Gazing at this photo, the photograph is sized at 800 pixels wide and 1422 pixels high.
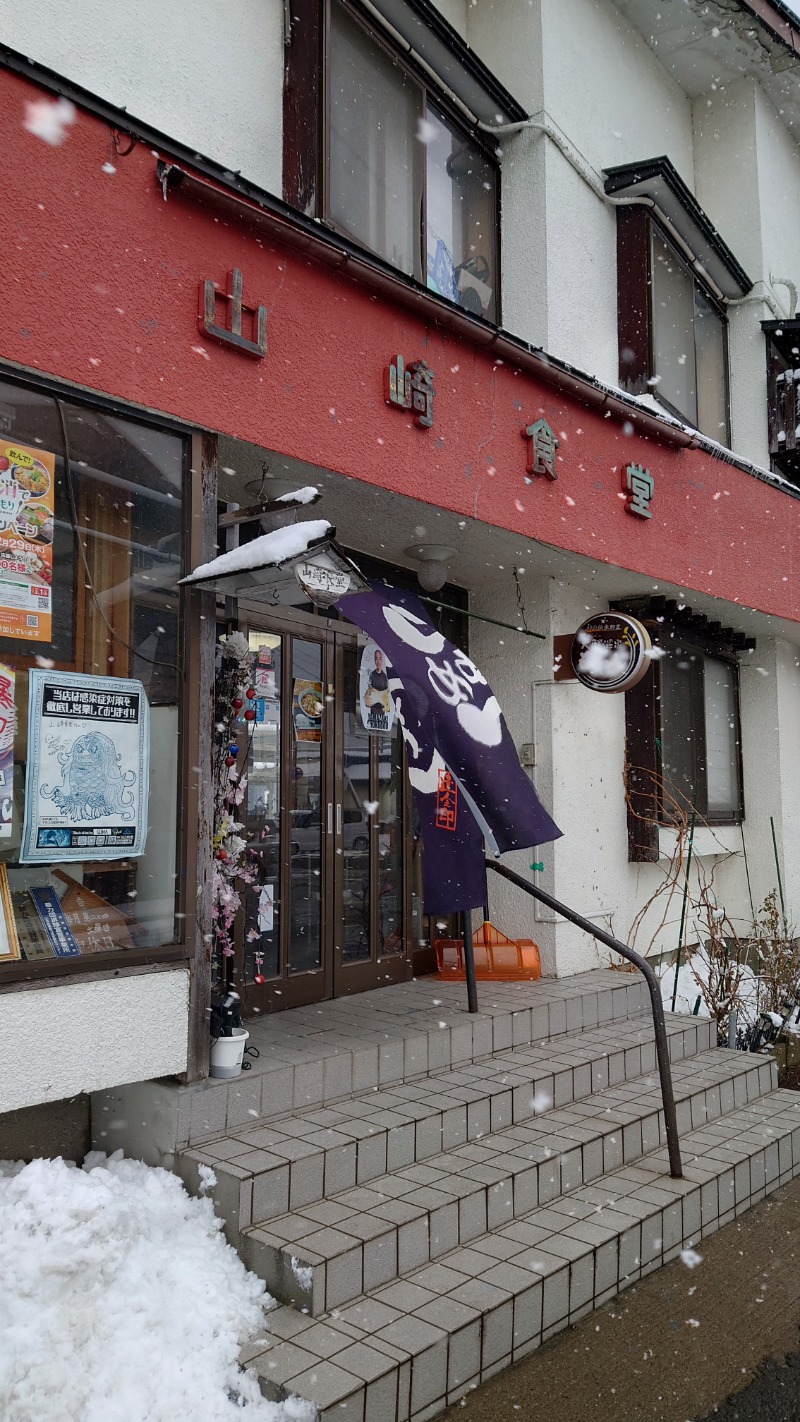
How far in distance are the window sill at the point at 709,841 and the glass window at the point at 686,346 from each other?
393cm

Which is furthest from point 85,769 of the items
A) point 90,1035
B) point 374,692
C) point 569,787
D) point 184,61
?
point 569,787

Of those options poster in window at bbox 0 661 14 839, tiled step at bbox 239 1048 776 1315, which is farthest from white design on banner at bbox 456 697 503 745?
poster in window at bbox 0 661 14 839

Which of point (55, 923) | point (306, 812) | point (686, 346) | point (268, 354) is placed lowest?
point (55, 923)

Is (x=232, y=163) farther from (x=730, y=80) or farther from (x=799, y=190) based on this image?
(x=799, y=190)

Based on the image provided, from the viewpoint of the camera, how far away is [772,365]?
10656 mm

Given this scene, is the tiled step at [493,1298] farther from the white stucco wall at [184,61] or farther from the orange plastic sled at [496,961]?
the white stucco wall at [184,61]

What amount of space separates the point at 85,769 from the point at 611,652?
421 centimetres

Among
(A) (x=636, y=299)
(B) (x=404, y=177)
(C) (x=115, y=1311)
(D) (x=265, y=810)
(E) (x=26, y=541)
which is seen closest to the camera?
(C) (x=115, y=1311)

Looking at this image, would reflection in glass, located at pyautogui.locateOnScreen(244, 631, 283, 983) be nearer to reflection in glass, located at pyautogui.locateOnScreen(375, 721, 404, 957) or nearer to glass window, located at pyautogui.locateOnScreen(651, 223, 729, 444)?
reflection in glass, located at pyautogui.locateOnScreen(375, 721, 404, 957)

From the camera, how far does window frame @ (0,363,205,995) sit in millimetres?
4105

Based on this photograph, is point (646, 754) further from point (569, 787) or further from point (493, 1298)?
point (493, 1298)

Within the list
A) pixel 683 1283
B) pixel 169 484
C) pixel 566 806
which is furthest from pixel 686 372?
pixel 683 1283

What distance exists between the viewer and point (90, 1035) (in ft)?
13.5

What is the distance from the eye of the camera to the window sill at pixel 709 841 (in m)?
8.69
